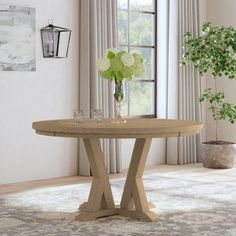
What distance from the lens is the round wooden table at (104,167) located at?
4.50 meters

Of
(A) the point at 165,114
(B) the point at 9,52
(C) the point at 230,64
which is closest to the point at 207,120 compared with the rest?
(A) the point at 165,114

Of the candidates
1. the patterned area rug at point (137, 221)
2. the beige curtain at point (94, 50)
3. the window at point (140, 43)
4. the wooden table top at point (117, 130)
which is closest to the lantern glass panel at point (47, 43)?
the beige curtain at point (94, 50)

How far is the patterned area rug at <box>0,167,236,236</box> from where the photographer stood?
14.5ft

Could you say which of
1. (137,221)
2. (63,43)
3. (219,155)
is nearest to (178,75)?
(219,155)

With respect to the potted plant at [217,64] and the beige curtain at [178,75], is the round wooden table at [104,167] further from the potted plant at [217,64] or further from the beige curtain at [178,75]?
the beige curtain at [178,75]

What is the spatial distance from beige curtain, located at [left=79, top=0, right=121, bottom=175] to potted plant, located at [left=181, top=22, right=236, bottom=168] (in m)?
1.14

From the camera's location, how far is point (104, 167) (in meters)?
4.82

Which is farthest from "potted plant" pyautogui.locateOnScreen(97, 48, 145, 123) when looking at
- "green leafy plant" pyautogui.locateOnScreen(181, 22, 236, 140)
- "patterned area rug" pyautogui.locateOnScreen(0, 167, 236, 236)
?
"green leafy plant" pyautogui.locateOnScreen(181, 22, 236, 140)

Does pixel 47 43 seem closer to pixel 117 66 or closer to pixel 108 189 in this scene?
pixel 117 66

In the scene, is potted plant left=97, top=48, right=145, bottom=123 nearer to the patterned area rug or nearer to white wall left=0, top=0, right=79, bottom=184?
the patterned area rug

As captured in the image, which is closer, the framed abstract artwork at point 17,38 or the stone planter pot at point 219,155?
the framed abstract artwork at point 17,38

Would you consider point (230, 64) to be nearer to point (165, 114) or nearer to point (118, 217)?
point (165, 114)

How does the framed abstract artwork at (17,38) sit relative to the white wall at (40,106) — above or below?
above

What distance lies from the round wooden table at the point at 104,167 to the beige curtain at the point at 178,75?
318cm
